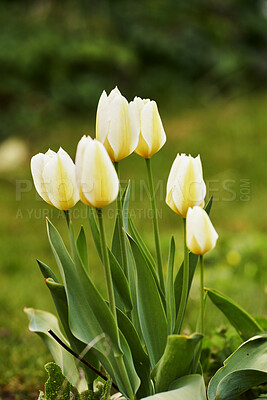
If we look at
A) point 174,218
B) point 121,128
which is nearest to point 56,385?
point 121,128

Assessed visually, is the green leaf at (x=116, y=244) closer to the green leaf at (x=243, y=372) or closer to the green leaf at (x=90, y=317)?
the green leaf at (x=90, y=317)

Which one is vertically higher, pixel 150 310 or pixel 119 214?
pixel 119 214

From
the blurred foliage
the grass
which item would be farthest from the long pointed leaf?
the blurred foliage

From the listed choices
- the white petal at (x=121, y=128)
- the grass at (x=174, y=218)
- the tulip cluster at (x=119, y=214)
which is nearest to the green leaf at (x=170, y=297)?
the tulip cluster at (x=119, y=214)

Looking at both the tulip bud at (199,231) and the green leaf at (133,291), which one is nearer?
the tulip bud at (199,231)

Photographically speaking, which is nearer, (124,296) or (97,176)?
(97,176)

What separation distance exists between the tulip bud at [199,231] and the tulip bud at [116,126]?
0.23 m

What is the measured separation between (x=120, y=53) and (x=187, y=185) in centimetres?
825

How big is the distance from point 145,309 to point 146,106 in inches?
21.7

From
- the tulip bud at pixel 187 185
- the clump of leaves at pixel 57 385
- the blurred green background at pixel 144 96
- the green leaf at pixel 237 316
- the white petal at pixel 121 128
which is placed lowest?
the clump of leaves at pixel 57 385

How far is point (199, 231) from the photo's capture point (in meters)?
1.25

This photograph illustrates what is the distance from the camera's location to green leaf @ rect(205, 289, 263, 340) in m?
1.47

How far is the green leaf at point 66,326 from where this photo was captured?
4.37 feet

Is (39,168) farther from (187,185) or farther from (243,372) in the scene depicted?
(243,372)
